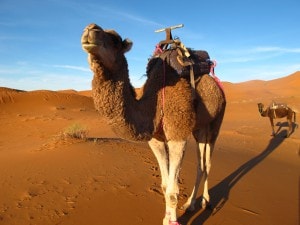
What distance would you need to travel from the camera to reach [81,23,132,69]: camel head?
8.36ft

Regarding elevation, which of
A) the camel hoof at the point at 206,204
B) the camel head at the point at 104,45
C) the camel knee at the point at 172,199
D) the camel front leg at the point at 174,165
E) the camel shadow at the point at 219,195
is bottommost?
the camel shadow at the point at 219,195

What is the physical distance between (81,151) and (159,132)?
416 centimetres

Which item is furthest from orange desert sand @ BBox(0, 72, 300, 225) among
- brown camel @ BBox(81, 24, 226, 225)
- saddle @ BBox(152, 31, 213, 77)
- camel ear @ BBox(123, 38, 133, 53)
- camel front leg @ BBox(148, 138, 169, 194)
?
camel ear @ BBox(123, 38, 133, 53)

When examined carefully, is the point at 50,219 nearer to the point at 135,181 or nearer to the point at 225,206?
the point at 135,181

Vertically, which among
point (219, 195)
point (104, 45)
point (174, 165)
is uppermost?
point (104, 45)

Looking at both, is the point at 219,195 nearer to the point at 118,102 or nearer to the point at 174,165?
the point at 174,165

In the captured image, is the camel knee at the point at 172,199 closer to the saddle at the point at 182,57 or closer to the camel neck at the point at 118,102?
the camel neck at the point at 118,102

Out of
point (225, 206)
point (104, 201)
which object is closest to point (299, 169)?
point (225, 206)

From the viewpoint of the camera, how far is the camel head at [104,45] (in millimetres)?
2547

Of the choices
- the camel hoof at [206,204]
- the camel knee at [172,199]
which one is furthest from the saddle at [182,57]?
the camel hoof at [206,204]

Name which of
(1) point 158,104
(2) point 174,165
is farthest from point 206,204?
Answer: (1) point 158,104

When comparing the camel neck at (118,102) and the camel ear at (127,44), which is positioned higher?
the camel ear at (127,44)

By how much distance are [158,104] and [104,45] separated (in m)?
1.28

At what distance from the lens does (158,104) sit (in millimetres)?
3807
